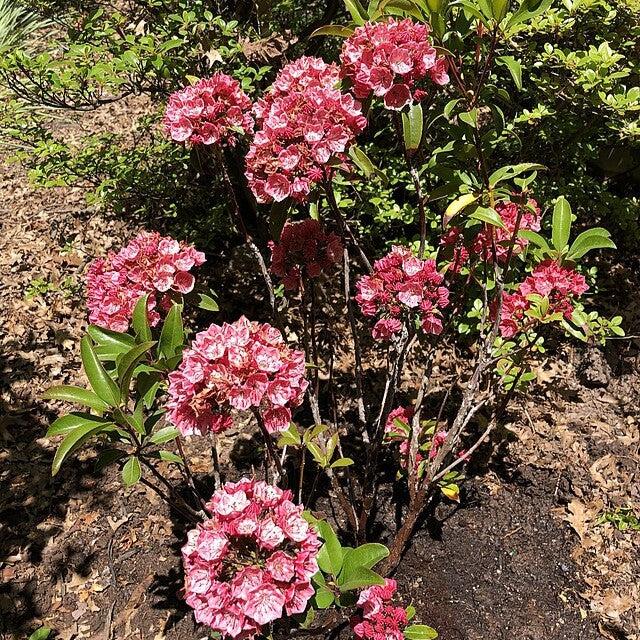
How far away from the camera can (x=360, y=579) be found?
5.87 ft

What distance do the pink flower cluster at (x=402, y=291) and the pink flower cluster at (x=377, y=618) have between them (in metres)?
0.99

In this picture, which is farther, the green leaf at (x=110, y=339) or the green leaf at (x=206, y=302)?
the green leaf at (x=206, y=302)

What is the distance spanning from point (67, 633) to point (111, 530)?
0.52m

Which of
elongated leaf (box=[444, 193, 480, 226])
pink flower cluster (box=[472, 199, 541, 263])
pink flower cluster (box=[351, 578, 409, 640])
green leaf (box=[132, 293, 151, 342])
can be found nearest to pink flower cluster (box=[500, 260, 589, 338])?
pink flower cluster (box=[472, 199, 541, 263])

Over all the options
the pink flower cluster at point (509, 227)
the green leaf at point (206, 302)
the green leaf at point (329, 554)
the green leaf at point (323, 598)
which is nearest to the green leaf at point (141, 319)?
the green leaf at point (206, 302)

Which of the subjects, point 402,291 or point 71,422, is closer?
point 71,422

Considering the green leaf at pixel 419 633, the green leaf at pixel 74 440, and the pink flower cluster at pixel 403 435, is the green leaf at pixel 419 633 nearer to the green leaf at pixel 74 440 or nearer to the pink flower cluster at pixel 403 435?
the pink flower cluster at pixel 403 435

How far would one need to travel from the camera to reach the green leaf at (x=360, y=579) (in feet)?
5.70

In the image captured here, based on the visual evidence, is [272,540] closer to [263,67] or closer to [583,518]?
[583,518]

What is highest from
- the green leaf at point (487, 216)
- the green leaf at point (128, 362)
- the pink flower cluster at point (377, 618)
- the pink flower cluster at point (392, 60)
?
the pink flower cluster at point (392, 60)

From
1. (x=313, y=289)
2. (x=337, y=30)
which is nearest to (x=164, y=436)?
(x=313, y=289)

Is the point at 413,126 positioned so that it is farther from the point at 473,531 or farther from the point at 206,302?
Result: the point at 473,531

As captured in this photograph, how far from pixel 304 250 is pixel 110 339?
0.80 m

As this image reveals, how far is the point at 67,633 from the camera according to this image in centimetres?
269
